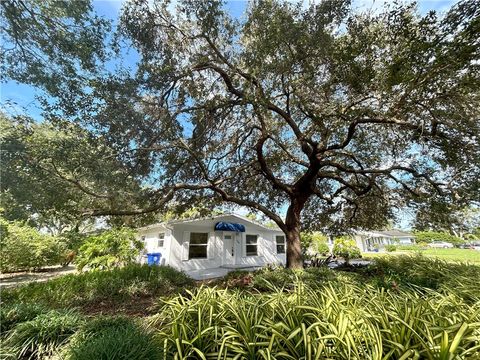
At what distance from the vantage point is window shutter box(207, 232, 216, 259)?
1546cm

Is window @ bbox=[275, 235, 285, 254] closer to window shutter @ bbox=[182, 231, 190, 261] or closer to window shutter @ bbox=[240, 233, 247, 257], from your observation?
window shutter @ bbox=[240, 233, 247, 257]

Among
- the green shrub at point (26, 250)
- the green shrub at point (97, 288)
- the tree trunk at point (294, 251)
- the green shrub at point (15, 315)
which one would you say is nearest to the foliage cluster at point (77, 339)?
the green shrub at point (15, 315)

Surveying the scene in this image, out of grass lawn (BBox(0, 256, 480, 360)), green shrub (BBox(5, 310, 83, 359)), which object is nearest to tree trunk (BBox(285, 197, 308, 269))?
grass lawn (BBox(0, 256, 480, 360))

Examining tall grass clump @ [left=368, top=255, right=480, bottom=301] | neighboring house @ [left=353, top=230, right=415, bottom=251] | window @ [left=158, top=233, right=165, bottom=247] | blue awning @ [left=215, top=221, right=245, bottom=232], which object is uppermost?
neighboring house @ [left=353, top=230, right=415, bottom=251]

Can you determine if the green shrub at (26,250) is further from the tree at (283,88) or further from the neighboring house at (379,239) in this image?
the neighboring house at (379,239)

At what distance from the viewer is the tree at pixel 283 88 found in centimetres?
496

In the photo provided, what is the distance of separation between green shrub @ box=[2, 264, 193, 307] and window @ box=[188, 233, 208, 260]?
5540mm

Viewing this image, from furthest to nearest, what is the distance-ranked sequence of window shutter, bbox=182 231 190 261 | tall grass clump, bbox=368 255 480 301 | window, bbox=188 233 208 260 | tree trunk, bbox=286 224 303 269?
window, bbox=188 233 208 260, window shutter, bbox=182 231 190 261, tree trunk, bbox=286 224 303 269, tall grass clump, bbox=368 255 480 301

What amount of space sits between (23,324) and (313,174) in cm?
873

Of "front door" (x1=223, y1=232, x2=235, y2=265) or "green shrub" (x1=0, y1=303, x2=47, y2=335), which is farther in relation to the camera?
"front door" (x1=223, y1=232, x2=235, y2=265)

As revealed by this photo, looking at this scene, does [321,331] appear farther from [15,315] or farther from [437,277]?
[437,277]

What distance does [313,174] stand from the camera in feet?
30.9

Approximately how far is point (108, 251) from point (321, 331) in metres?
12.3

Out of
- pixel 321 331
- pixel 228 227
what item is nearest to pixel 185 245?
pixel 228 227
